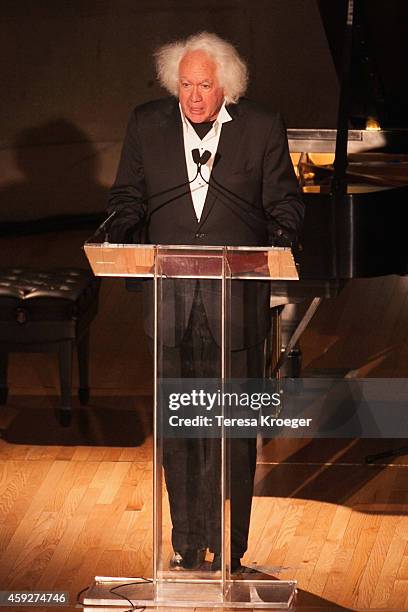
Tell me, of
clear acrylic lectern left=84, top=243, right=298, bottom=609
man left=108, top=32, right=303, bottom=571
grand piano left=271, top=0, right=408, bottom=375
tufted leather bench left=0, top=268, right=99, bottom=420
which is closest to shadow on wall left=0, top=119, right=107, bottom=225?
tufted leather bench left=0, top=268, right=99, bottom=420

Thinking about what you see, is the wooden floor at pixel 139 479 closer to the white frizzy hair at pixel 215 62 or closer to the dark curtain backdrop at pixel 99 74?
the dark curtain backdrop at pixel 99 74

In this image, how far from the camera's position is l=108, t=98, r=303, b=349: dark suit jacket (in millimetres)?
4434

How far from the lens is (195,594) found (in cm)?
Result: 419

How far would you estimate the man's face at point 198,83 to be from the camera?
4340mm

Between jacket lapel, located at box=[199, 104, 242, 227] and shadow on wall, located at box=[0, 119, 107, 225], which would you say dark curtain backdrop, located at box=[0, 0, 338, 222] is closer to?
shadow on wall, located at box=[0, 119, 107, 225]

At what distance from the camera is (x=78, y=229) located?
5902 millimetres

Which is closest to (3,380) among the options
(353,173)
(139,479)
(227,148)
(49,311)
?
(49,311)

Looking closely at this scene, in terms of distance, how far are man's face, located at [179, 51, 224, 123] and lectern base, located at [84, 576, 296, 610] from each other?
1307 mm

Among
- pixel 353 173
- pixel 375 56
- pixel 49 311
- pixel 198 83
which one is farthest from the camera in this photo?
pixel 353 173

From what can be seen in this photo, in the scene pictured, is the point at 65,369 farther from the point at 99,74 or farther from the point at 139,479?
the point at 99,74

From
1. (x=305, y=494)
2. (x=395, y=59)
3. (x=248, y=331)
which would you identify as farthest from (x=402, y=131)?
(x=248, y=331)

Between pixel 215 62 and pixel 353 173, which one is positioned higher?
pixel 215 62

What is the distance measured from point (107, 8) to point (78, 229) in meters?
0.82

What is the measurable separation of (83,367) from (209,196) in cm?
169
